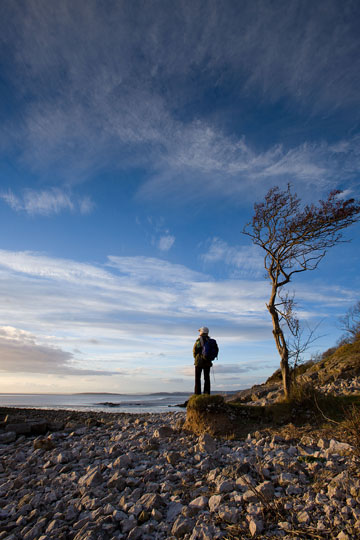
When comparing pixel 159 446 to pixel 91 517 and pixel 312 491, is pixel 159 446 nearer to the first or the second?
pixel 91 517

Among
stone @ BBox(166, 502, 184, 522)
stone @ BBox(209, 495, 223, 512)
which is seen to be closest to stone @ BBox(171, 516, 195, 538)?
stone @ BBox(166, 502, 184, 522)

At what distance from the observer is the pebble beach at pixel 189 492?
425 centimetres

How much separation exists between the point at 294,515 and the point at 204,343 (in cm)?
767

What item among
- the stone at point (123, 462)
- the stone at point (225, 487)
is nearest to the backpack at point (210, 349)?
the stone at point (123, 462)

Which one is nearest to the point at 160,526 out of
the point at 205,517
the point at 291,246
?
the point at 205,517

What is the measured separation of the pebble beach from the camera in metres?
4.25

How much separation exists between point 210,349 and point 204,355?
0.31 metres

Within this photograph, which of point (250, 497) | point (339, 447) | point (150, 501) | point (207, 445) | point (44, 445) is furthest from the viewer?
point (44, 445)

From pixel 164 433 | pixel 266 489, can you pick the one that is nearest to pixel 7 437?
pixel 164 433

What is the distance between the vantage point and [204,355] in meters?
11.7

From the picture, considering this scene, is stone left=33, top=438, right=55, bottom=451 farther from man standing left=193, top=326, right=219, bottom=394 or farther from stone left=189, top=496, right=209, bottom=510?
stone left=189, top=496, right=209, bottom=510

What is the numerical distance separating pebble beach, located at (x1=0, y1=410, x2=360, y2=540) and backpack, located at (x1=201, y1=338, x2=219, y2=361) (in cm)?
369

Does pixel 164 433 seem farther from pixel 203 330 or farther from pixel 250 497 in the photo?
pixel 250 497

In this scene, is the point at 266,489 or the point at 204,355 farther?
the point at 204,355
